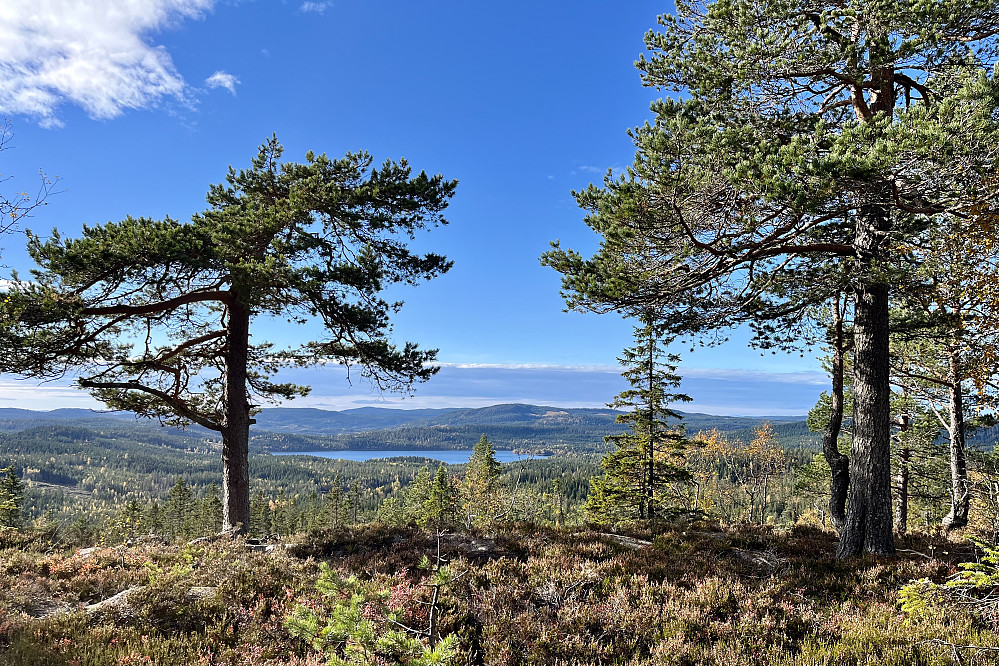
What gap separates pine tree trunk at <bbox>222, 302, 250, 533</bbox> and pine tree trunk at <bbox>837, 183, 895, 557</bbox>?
1359 centimetres

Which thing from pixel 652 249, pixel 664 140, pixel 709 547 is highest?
pixel 664 140

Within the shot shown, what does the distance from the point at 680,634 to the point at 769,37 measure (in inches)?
364

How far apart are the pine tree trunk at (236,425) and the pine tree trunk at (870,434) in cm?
1359

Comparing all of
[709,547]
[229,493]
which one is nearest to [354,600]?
[709,547]

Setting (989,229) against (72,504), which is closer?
(989,229)

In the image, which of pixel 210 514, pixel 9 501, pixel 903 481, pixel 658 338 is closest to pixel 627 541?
pixel 658 338

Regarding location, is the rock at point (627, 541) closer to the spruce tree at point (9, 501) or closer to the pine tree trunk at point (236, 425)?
the pine tree trunk at point (236, 425)

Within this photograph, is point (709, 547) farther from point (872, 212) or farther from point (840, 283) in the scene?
point (872, 212)

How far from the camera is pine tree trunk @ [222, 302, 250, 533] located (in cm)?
1225

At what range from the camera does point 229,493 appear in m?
12.3

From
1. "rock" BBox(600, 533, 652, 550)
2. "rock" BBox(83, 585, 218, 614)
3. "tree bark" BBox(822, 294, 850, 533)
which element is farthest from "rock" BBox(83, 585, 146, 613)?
"tree bark" BBox(822, 294, 850, 533)

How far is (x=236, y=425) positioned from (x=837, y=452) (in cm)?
1395

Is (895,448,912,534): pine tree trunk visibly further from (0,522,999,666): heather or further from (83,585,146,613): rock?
(83,585,146,613): rock

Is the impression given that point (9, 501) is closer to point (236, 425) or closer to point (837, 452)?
point (236, 425)
